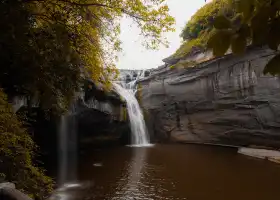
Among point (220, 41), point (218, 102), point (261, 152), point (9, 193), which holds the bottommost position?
point (261, 152)

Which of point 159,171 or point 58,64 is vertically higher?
point 58,64

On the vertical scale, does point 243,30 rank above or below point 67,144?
above

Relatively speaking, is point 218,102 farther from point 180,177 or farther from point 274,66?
point 274,66

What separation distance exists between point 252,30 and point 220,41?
0.14 m

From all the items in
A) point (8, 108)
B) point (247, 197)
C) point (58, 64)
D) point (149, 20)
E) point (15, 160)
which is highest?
point (149, 20)

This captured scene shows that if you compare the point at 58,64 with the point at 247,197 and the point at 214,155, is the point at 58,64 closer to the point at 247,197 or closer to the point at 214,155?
the point at 247,197

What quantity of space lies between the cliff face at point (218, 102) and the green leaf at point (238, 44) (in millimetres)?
14076

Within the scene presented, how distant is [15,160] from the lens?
5559mm

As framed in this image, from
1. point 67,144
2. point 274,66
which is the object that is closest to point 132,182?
point 67,144

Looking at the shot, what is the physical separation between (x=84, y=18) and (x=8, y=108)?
2.87 meters

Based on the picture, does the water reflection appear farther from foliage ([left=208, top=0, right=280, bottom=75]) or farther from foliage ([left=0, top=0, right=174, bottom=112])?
foliage ([left=208, top=0, right=280, bottom=75])

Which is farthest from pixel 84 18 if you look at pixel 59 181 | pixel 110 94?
pixel 110 94

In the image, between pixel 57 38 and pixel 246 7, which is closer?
pixel 246 7

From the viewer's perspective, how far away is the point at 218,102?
17219 mm
